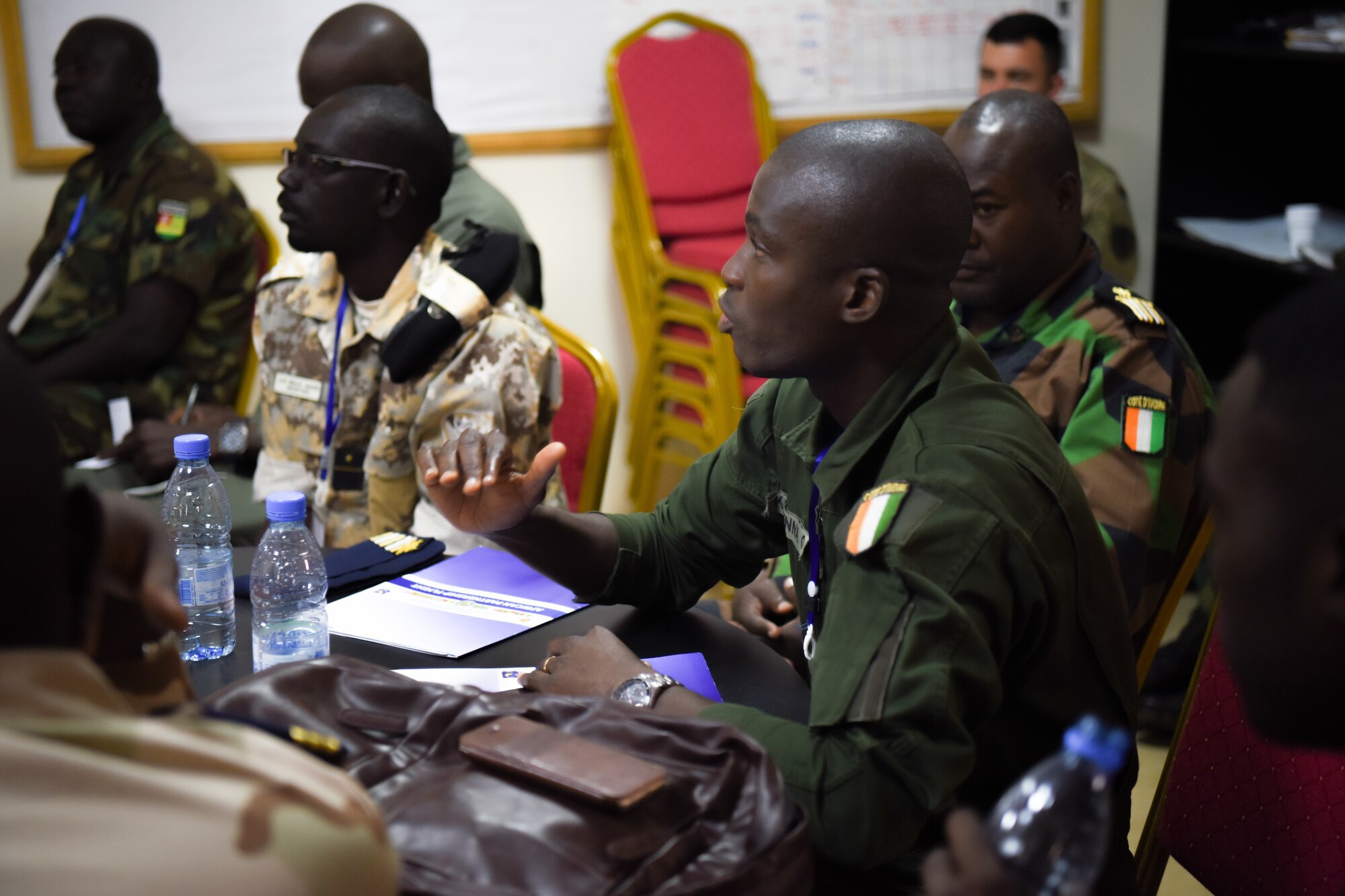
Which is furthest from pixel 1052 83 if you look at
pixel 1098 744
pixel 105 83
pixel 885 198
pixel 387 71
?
pixel 1098 744

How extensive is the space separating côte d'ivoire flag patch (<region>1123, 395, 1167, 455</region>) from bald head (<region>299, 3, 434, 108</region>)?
6.05 feet

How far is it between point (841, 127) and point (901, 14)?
2878 mm

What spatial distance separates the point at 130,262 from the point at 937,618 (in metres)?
2.87

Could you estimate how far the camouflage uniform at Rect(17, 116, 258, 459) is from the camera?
336 cm

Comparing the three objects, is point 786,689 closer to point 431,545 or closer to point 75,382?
point 431,545

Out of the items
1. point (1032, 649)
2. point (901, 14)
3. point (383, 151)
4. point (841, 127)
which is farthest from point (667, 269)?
point (1032, 649)

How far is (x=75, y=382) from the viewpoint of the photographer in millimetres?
3363

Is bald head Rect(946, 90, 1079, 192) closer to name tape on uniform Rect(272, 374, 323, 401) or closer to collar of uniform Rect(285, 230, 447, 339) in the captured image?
collar of uniform Rect(285, 230, 447, 339)

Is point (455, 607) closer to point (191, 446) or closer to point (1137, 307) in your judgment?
point (191, 446)

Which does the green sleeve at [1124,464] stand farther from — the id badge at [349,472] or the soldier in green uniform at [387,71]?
the soldier in green uniform at [387,71]

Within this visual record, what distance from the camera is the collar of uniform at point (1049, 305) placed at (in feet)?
7.42

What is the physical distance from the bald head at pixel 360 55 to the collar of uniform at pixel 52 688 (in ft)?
8.23

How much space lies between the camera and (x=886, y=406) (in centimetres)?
142

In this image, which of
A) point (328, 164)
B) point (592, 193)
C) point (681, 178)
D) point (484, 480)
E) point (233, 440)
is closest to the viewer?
point (484, 480)
